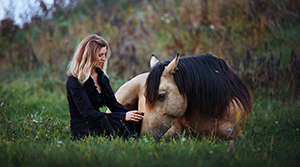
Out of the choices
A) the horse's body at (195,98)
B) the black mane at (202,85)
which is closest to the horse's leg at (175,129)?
the horse's body at (195,98)

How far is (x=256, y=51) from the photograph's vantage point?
25.5 ft

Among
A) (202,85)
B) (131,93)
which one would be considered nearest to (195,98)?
(202,85)

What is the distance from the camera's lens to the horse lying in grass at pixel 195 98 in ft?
10.1

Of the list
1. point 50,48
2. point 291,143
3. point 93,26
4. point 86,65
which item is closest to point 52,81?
point 50,48

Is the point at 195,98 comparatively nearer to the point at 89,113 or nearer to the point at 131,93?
the point at 89,113

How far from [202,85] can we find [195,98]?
0.54 ft

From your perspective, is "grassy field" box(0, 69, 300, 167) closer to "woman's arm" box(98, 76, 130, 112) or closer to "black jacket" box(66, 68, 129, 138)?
"black jacket" box(66, 68, 129, 138)

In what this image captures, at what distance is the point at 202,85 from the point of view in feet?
10.4

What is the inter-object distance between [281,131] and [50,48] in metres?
7.57

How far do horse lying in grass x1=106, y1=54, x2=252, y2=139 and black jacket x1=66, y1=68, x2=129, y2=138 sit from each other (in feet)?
1.35

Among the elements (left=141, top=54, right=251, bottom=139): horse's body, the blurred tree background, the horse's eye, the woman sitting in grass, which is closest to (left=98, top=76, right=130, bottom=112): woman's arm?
the woman sitting in grass

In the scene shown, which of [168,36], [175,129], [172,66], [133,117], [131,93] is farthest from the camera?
[168,36]

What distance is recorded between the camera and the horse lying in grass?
308cm

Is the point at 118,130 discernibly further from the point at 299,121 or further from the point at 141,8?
the point at 141,8
